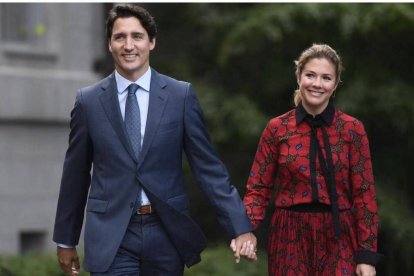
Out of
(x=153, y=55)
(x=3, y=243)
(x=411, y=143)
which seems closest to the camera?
(x=3, y=243)

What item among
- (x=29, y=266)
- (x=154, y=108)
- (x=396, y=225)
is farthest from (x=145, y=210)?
(x=396, y=225)

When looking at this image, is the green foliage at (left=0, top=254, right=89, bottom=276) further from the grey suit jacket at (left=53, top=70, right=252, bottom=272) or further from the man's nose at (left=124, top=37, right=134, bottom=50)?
the man's nose at (left=124, top=37, right=134, bottom=50)

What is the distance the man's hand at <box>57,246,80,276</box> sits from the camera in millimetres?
6832

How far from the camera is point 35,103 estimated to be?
12867 millimetres

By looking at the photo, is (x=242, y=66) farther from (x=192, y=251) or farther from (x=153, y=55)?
(x=192, y=251)

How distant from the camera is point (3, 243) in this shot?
41.2 feet

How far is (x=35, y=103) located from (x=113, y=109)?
6336 millimetres

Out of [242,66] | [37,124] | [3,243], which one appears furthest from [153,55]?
[3,243]

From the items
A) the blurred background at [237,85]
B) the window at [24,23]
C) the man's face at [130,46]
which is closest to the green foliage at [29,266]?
the man's face at [130,46]

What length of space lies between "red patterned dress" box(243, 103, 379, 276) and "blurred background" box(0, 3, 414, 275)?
5.53m

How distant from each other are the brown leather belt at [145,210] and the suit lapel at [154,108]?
227 millimetres

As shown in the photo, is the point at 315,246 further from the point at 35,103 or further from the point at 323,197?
the point at 35,103

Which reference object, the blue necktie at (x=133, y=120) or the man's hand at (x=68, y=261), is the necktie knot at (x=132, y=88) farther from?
the man's hand at (x=68, y=261)

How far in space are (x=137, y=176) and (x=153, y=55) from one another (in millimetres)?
8773
